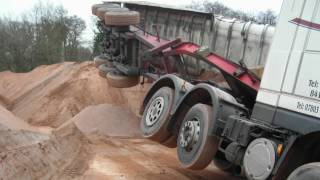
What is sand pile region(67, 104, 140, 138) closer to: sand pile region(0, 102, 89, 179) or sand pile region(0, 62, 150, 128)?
sand pile region(0, 102, 89, 179)

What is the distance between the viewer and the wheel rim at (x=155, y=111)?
8883 mm

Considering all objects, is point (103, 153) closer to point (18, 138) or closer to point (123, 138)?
point (18, 138)

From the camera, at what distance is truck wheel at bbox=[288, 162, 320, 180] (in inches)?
200

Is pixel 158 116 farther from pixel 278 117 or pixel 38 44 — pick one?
pixel 38 44

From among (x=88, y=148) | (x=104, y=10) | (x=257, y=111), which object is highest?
(x=257, y=111)

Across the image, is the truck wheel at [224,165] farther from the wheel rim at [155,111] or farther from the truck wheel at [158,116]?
the wheel rim at [155,111]

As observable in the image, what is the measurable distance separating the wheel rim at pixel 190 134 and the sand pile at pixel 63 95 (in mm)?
10075

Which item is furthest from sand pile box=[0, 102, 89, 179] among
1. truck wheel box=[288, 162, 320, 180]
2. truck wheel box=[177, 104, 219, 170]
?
truck wheel box=[288, 162, 320, 180]

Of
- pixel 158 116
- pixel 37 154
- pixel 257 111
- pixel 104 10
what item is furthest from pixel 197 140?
pixel 104 10

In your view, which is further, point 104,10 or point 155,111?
point 104,10

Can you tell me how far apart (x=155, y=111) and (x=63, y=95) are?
1338 cm

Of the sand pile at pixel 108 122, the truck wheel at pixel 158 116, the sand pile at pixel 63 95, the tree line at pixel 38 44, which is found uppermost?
the truck wheel at pixel 158 116

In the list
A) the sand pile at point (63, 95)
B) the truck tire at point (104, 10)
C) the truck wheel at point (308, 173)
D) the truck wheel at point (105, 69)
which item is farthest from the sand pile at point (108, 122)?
the truck wheel at point (308, 173)

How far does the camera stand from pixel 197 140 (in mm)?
7453
